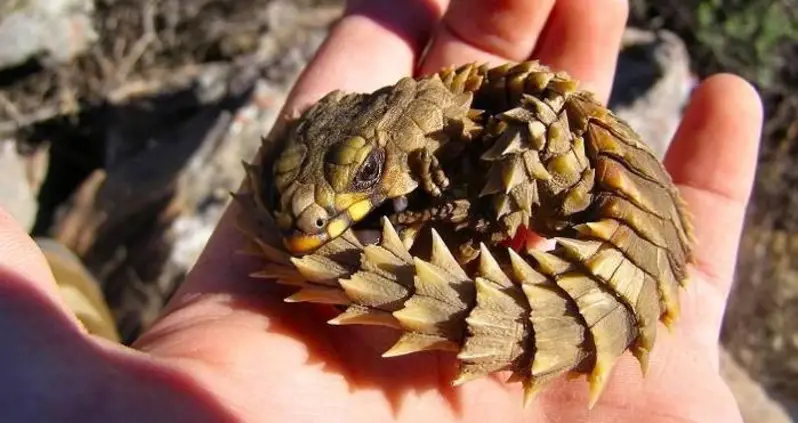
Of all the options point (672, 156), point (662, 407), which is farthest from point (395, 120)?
point (672, 156)

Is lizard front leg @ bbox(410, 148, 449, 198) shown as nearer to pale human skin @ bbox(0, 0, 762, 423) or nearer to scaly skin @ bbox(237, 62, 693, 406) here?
scaly skin @ bbox(237, 62, 693, 406)

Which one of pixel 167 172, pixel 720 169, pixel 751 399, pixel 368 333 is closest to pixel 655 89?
pixel 720 169

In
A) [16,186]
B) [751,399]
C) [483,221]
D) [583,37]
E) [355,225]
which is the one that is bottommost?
[16,186]

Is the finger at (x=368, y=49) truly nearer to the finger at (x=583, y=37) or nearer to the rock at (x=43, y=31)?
the finger at (x=583, y=37)

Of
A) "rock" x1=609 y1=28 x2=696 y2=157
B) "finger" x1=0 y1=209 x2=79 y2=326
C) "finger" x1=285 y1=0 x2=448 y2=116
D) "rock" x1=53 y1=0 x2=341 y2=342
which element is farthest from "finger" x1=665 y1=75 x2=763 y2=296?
"finger" x1=0 y1=209 x2=79 y2=326

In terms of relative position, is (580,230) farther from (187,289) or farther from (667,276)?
(187,289)

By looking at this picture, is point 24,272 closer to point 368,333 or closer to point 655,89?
point 368,333
